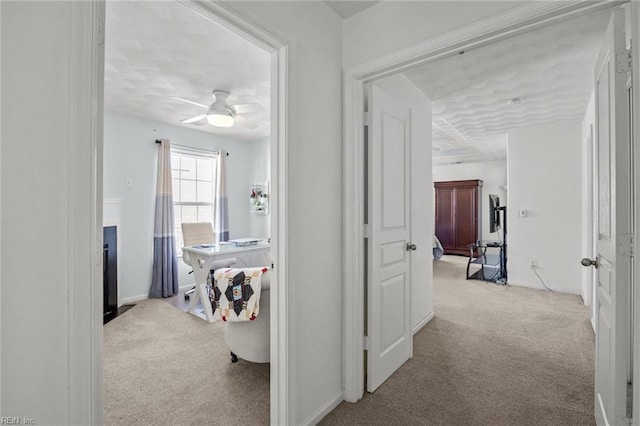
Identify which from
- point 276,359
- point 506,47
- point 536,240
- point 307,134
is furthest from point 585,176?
point 276,359

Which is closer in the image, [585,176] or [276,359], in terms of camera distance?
[276,359]

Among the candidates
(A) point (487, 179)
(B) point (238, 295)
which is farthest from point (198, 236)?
(A) point (487, 179)

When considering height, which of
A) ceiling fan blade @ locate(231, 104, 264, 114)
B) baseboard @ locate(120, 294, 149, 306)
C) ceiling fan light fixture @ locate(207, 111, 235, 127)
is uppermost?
ceiling fan blade @ locate(231, 104, 264, 114)

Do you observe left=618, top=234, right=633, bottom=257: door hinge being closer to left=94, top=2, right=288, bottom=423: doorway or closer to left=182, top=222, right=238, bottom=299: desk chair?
left=94, top=2, right=288, bottom=423: doorway

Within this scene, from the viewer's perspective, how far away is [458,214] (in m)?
7.80

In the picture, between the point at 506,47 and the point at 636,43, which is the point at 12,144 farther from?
the point at 506,47

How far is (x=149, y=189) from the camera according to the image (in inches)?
174

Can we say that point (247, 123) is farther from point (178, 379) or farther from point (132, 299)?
point (178, 379)

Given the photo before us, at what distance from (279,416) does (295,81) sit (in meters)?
1.75

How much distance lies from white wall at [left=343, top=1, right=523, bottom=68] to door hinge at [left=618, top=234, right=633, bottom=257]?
111 centimetres

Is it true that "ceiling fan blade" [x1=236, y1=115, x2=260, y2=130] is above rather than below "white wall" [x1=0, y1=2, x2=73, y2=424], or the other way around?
above

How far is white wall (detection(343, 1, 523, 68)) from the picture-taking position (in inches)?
60.7

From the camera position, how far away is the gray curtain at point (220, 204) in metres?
5.26

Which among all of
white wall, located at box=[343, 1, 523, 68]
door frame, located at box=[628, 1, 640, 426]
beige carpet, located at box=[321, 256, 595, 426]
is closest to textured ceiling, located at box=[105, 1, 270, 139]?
white wall, located at box=[343, 1, 523, 68]
